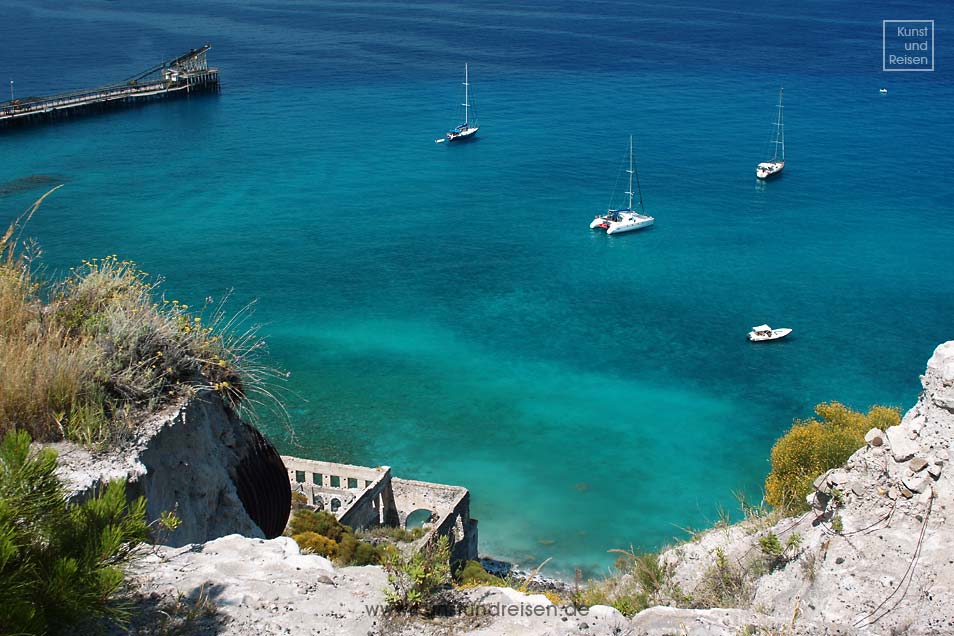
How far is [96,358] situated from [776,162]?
294ft

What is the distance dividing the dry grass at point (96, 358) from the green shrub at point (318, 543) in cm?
1135

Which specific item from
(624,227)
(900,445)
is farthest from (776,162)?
(900,445)

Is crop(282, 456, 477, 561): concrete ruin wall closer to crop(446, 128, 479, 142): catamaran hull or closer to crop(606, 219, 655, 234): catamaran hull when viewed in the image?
crop(606, 219, 655, 234): catamaran hull

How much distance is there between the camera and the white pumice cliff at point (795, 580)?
912 centimetres

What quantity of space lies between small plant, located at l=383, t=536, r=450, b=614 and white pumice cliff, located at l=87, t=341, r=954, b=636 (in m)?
0.17

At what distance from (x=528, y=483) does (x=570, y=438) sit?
17.4 feet

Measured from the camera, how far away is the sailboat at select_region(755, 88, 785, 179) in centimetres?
8850

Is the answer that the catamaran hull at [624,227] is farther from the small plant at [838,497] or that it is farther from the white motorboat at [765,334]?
the small plant at [838,497]

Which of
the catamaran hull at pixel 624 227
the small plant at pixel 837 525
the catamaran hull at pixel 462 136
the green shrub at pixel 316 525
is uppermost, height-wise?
the catamaran hull at pixel 462 136

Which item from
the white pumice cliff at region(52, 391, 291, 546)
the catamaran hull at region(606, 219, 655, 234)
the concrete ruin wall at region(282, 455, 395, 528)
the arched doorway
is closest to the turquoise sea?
the catamaran hull at region(606, 219, 655, 234)

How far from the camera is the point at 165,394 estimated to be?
38.3ft

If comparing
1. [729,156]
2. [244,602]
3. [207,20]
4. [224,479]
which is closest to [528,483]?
[224,479]

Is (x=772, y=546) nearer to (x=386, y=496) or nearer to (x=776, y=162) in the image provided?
(x=386, y=496)

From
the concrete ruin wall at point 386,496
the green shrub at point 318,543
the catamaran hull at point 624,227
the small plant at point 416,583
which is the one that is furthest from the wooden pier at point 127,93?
the small plant at point 416,583
